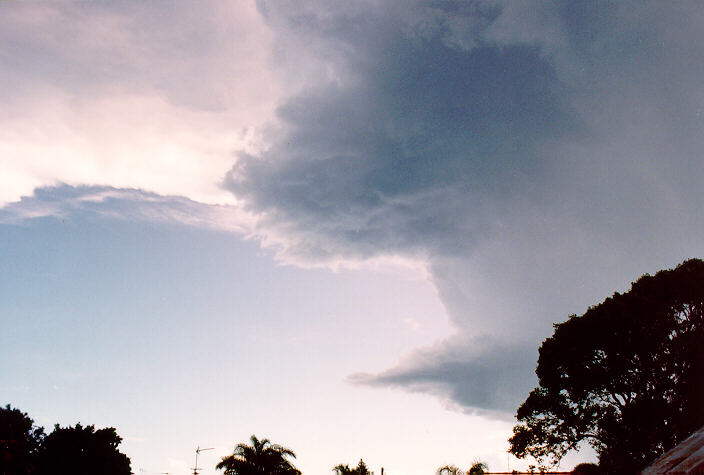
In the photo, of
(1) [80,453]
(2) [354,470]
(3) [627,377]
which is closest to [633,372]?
(3) [627,377]

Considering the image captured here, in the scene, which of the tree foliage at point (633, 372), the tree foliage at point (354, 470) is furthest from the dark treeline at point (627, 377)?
the tree foliage at point (354, 470)

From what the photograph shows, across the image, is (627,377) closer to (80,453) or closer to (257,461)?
(257,461)

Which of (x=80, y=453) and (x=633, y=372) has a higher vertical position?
(x=80, y=453)

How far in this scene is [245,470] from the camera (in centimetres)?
4606

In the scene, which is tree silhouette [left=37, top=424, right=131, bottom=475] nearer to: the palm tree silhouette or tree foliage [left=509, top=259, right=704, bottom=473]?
the palm tree silhouette

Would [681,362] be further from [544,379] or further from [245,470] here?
[245,470]

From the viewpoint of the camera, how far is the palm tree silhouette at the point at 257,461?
46.1m

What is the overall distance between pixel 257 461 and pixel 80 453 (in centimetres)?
Answer: 1828

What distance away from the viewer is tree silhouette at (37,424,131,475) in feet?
164

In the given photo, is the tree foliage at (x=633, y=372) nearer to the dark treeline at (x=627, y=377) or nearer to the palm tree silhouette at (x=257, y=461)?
the dark treeline at (x=627, y=377)

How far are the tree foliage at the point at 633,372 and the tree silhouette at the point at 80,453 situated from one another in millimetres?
39976

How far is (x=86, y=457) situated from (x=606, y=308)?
156 ft

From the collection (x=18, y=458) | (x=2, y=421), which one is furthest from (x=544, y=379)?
(x=2, y=421)

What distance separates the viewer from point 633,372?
113 feet
